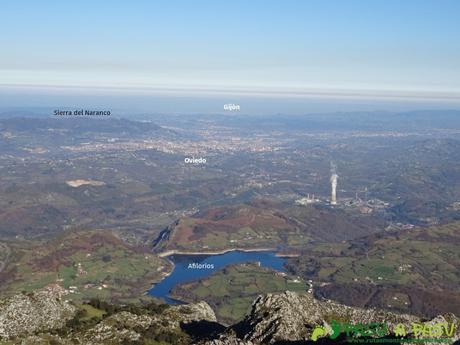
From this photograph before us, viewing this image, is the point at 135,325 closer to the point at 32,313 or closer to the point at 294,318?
the point at 32,313

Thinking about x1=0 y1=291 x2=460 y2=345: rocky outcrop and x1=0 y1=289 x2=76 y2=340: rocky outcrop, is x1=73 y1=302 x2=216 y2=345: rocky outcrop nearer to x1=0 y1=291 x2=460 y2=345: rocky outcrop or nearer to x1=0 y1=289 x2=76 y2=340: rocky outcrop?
x1=0 y1=291 x2=460 y2=345: rocky outcrop

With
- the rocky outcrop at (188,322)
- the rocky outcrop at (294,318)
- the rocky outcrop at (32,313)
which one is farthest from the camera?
the rocky outcrop at (32,313)

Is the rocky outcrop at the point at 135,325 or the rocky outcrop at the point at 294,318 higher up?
the rocky outcrop at the point at 294,318

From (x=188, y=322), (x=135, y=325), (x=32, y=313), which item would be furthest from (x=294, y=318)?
(x=32, y=313)

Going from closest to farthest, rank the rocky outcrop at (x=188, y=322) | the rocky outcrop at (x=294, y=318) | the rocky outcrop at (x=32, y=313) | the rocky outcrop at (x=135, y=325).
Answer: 1. the rocky outcrop at (x=294, y=318)
2. the rocky outcrop at (x=188, y=322)
3. the rocky outcrop at (x=135, y=325)
4. the rocky outcrop at (x=32, y=313)

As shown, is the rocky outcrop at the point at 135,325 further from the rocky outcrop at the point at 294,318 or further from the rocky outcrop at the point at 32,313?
the rocky outcrop at the point at 294,318

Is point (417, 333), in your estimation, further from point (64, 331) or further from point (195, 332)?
point (64, 331)

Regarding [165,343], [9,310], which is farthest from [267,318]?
[9,310]

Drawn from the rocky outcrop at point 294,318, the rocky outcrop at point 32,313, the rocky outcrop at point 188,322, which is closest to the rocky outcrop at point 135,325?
the rocky outcrop at point 188,322

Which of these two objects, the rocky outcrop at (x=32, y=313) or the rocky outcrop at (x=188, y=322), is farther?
the rocky outcrop at (x=32, y=313)
